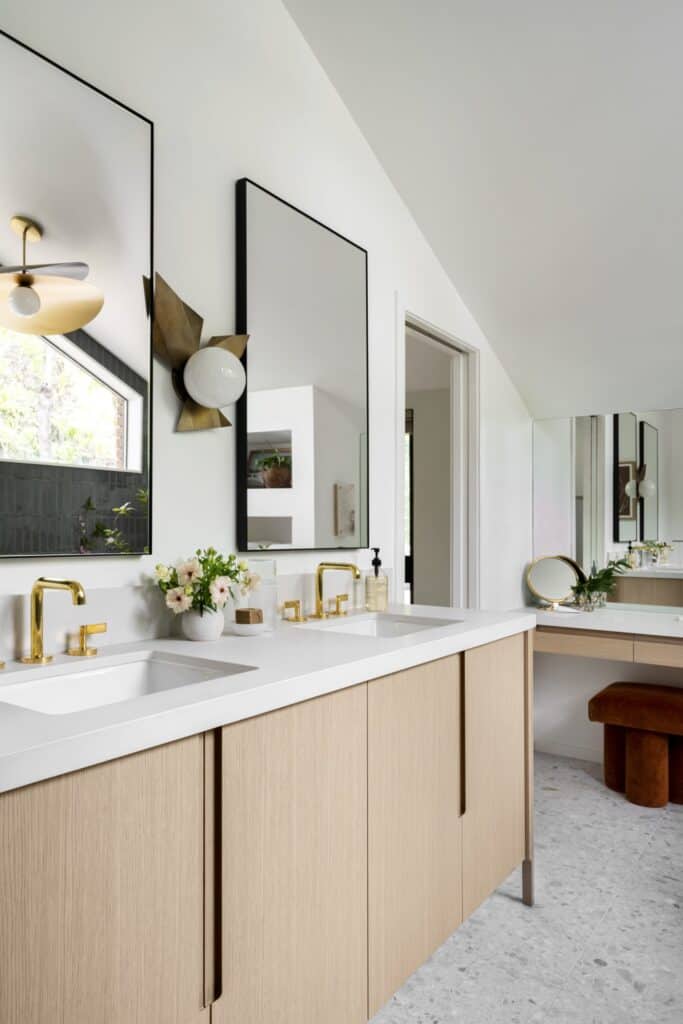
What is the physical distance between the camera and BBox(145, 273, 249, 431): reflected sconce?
169 cm

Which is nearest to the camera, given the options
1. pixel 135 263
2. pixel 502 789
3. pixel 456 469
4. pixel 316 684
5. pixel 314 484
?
pixel 316 684

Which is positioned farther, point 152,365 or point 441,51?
point 441,51

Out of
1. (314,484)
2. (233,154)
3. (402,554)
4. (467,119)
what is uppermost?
(467,119)

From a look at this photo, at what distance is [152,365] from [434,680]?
965mm

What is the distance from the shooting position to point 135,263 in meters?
1.61

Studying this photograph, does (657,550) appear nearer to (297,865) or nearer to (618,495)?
(618,495)

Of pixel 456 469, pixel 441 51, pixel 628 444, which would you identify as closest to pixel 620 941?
pixel 456 469

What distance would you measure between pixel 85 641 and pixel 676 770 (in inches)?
104

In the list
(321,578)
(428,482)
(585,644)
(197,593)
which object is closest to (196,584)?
(197,593)

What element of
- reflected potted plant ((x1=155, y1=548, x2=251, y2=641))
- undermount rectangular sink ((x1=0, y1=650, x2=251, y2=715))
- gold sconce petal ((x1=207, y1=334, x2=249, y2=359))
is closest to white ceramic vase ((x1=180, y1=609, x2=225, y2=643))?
reflected potted plant ((x1=155, y1=548, x2=251, y2=641))

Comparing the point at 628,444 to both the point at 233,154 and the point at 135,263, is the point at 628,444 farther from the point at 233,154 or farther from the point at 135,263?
the point at 135,263

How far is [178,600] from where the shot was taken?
157cm

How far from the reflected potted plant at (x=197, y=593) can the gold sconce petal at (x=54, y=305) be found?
0.55 metres

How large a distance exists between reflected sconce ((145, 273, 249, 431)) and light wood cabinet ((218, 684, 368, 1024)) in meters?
0.77
